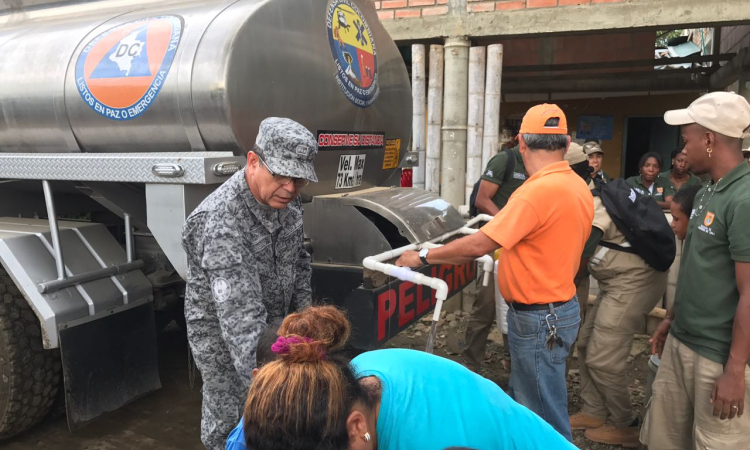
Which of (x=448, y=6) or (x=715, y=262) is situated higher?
(x=448, y=6)

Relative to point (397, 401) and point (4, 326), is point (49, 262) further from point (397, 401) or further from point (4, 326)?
point (397, 401)

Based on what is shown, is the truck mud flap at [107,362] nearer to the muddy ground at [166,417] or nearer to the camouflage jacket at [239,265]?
the muddy ground at [166,417]

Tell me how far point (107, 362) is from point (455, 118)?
346cm

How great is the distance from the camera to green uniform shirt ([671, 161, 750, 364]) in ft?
6.64

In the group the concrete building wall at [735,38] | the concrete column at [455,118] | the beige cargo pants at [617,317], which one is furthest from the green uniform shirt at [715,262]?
the concrete building wall at [735,38]

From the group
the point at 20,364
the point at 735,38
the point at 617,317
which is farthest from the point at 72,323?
the point at 735,38

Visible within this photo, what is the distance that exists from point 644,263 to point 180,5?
8.65 ft

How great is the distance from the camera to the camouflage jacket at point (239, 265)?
186cm

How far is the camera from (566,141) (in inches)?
92.8

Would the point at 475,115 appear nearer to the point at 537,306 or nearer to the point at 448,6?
the point at 448,6

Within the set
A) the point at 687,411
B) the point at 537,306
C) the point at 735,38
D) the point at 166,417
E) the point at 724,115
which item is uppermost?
the point at 735,38

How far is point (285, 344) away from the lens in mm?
1224

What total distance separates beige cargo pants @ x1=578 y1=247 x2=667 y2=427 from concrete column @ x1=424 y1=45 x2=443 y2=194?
7.73 feet

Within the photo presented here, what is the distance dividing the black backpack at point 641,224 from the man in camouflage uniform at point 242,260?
5.41 feet
